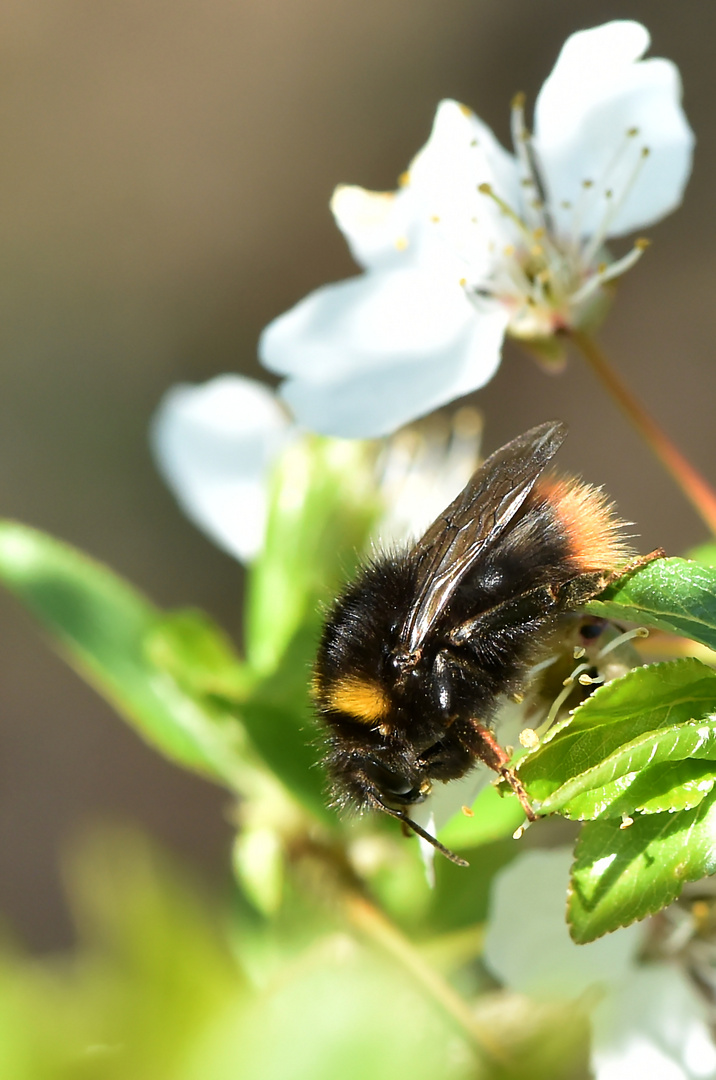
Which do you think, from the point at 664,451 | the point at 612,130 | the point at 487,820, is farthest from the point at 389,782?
the point at 612,130

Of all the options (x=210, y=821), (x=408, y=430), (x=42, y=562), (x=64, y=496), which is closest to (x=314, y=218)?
(x=64, y=496)

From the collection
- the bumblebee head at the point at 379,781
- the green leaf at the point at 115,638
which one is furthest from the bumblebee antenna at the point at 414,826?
the green leaf at the point at 115,638

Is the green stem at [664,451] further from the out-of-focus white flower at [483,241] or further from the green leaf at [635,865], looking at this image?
the green leaf at [635,865]

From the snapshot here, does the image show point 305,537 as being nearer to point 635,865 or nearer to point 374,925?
point 374,925

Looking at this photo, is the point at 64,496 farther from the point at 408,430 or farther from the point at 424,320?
the point at 424,320

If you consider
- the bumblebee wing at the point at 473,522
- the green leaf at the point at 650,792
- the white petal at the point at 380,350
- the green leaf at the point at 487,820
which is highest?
the white petal at the point at 380,350
